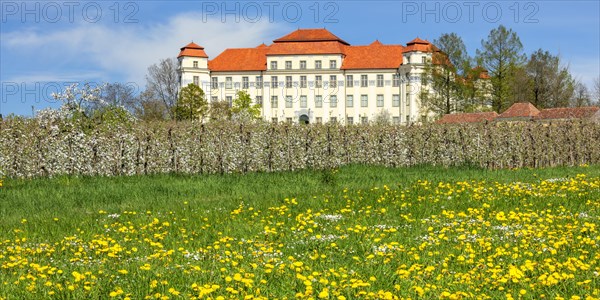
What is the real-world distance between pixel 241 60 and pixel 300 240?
235 ft

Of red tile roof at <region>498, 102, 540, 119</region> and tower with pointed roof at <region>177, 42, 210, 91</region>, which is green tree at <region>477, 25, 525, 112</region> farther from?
tower with pointed roof at <region>177, 42, 210, 91</region>

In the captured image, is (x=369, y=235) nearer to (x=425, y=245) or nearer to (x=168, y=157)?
(x=425, y=245)

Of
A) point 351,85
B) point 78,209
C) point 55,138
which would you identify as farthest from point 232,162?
point 351,85

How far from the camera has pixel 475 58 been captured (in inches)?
2124

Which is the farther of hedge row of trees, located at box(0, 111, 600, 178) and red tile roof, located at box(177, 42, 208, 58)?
red tile roof, located at box(177, 42, 208, 58)

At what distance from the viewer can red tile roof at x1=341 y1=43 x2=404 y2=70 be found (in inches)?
3004

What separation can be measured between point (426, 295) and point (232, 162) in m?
14.0

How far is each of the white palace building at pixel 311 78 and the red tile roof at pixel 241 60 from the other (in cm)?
14

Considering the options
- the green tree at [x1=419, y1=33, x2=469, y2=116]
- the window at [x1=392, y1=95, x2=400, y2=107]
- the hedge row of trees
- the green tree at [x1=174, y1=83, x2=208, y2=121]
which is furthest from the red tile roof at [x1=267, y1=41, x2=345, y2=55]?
the hedge row of trees

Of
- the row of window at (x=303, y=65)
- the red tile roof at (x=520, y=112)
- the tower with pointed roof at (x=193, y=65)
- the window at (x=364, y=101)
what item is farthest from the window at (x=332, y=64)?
the red tile roof at (x=520, y=112)

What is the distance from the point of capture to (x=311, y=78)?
255ft

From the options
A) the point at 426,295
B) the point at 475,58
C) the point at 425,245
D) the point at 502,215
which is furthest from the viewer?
the point at 475,58

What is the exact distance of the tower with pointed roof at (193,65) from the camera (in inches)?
2972

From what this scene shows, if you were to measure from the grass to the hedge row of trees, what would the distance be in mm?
2886
